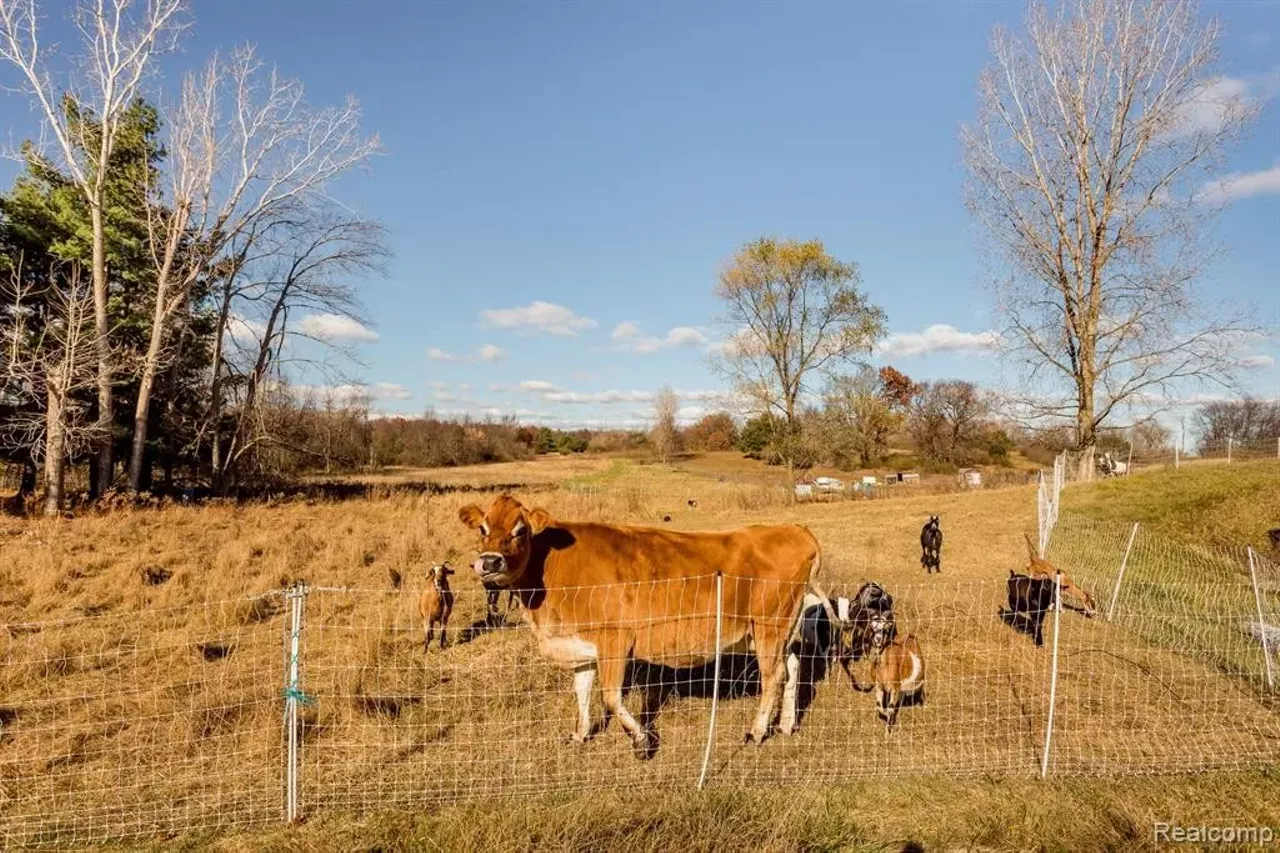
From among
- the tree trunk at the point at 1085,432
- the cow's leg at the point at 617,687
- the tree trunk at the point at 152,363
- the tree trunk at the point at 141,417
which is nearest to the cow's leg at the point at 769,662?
the cow's leg at the point at 617,687

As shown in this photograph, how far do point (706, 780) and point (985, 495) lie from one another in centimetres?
2138

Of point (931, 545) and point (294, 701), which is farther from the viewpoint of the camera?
point (931, 545)

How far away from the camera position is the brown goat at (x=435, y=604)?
302 inches

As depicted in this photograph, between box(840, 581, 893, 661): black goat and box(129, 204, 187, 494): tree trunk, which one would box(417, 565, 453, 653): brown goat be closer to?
box(840, 581, 893, 661): black goat

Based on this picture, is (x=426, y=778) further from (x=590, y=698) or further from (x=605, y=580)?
(x=605, y=580)

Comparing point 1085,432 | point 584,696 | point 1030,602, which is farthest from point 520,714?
point 1085,432

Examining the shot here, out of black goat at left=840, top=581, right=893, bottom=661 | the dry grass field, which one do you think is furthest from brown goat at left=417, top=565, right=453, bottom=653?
black goat at left=840, top=581, right=893, bottom=661

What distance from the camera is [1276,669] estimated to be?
7266mm

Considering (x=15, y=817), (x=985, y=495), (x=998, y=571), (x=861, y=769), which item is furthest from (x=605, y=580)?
(x=985, y=495)

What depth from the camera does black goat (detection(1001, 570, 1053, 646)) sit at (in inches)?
332

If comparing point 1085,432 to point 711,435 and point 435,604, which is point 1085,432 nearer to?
point 435,604

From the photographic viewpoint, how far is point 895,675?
5.82m

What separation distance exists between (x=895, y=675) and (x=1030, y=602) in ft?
14.2

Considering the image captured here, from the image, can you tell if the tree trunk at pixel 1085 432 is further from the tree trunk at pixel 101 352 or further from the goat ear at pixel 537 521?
the tree trunk at pixel 101 352
